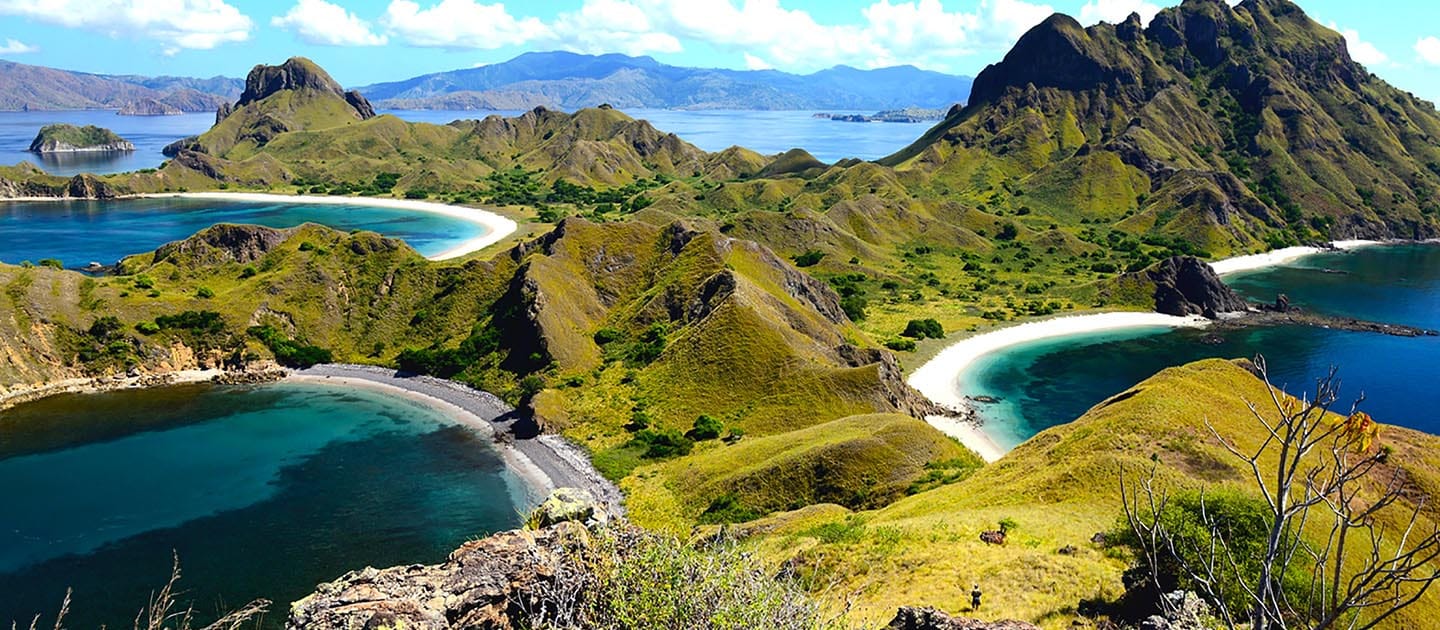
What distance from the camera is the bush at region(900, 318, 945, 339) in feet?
429

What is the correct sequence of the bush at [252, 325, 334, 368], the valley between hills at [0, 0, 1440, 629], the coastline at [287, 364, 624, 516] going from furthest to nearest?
the bush at [252, 325, 334, 368] < the coastline at [287, 364, 624, 516] < the valley between hills at [0, 0, 1440, 629]

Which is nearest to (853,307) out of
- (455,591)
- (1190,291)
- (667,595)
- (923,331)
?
(923,331)

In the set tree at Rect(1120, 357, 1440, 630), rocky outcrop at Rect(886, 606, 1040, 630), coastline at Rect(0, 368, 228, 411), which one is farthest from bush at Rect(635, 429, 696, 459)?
coastline at Rect(0, 368, 228, 411)

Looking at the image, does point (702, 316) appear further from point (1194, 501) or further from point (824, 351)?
point (1194, 501)

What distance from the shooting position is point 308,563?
62656mm

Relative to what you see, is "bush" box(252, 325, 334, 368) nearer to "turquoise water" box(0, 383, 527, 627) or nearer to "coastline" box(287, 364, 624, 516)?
"coastline" box(287, 364, 624, 516)

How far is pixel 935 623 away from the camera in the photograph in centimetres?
2703

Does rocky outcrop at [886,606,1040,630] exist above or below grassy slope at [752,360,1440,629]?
above

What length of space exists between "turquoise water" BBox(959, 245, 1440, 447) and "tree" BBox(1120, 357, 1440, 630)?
40.6 m

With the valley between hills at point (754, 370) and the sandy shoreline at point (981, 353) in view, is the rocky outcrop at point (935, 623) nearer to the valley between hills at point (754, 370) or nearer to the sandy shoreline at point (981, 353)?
the valley between hills at point (754, 370)

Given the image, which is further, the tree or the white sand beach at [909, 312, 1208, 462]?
the white sand beach at [909, 312, 1208, 462]

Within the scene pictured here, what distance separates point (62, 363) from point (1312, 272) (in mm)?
251896

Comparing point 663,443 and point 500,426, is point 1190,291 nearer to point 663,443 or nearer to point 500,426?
point 663,443

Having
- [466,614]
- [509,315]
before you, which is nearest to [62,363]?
[509,315]
